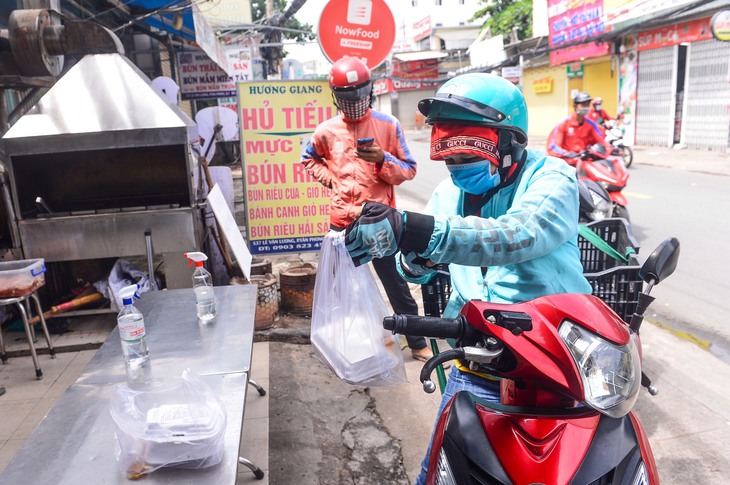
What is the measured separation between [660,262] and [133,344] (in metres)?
1.95

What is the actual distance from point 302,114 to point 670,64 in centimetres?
1445

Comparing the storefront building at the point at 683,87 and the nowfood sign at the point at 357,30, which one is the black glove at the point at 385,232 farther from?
the storefront building at the point at 683,87

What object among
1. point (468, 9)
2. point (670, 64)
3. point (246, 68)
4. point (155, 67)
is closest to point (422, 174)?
point (246, 68)

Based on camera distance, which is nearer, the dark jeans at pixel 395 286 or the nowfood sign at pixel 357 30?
the dark jeans at pixel 395 286

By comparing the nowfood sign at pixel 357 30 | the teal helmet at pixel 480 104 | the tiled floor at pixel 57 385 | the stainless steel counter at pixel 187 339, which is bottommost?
the tiled floor at pixel 57 385

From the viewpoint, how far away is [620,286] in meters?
2.18

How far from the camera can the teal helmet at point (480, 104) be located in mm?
1555

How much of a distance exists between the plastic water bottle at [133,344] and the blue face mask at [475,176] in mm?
1408

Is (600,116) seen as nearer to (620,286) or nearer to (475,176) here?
(620,286)

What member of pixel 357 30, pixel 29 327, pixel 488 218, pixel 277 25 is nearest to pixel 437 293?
pixel 488 218

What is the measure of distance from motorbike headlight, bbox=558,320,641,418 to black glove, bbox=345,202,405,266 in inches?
17.7

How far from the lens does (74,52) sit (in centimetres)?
438

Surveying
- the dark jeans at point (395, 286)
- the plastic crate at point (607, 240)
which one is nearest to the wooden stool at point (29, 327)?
the dark jeans at point (395, 286)

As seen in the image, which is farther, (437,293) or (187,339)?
(187,339)
